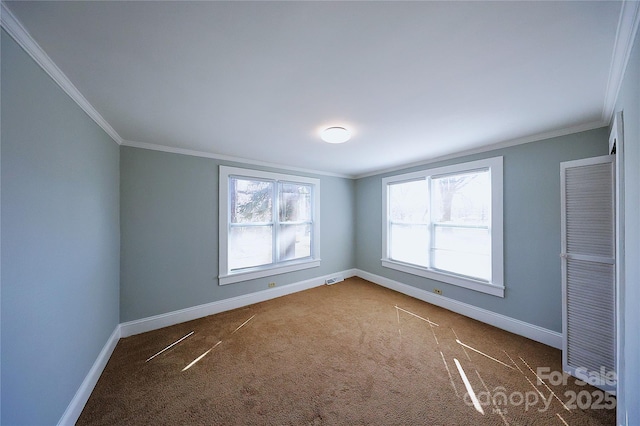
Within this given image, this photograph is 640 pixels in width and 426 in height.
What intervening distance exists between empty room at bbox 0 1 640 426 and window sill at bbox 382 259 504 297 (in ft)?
0.11

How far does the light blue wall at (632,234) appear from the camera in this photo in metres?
1.00

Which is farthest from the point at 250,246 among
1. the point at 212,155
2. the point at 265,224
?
the point at 212,155

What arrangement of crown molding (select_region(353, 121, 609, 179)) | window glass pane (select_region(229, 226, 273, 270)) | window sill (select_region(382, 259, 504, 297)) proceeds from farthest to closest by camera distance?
1. window glass pane (select_region(229, 226, 273, 270))
2. window sill (select_region(382, 259, 504, 297))
3. crown molding (select_region(353, 121, 609, 179))

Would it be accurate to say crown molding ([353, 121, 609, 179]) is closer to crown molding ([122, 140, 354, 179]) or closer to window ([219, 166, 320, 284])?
crown molding ([122, 140, 354, 179])

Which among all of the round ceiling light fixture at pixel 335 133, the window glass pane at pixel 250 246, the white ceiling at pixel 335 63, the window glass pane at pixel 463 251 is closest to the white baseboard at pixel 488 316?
the window glass pane at pixel 463 251

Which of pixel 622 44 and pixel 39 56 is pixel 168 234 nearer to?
pixel 39 56

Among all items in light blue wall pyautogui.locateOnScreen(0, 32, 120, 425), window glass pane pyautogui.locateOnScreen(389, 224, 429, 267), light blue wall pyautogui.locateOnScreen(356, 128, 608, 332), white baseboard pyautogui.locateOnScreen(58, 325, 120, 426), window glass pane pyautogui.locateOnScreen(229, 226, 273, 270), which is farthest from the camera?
window glass pane pyautogui.locateOnScreen(389, 224, 429, 267)

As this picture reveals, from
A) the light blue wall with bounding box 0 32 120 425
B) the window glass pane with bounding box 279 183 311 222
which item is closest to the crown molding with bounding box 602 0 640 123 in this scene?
the light blue wall with bounding box 0 32 120 425

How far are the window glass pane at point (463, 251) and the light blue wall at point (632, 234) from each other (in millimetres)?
1716

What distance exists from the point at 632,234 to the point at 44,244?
3.24 metres

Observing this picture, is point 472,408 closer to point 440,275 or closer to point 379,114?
point 440,275

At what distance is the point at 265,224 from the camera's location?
3.76 metres

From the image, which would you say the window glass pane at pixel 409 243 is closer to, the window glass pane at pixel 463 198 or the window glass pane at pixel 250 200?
the window glass pane at pixel 463 198

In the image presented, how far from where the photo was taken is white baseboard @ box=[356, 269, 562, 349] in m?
2.37
